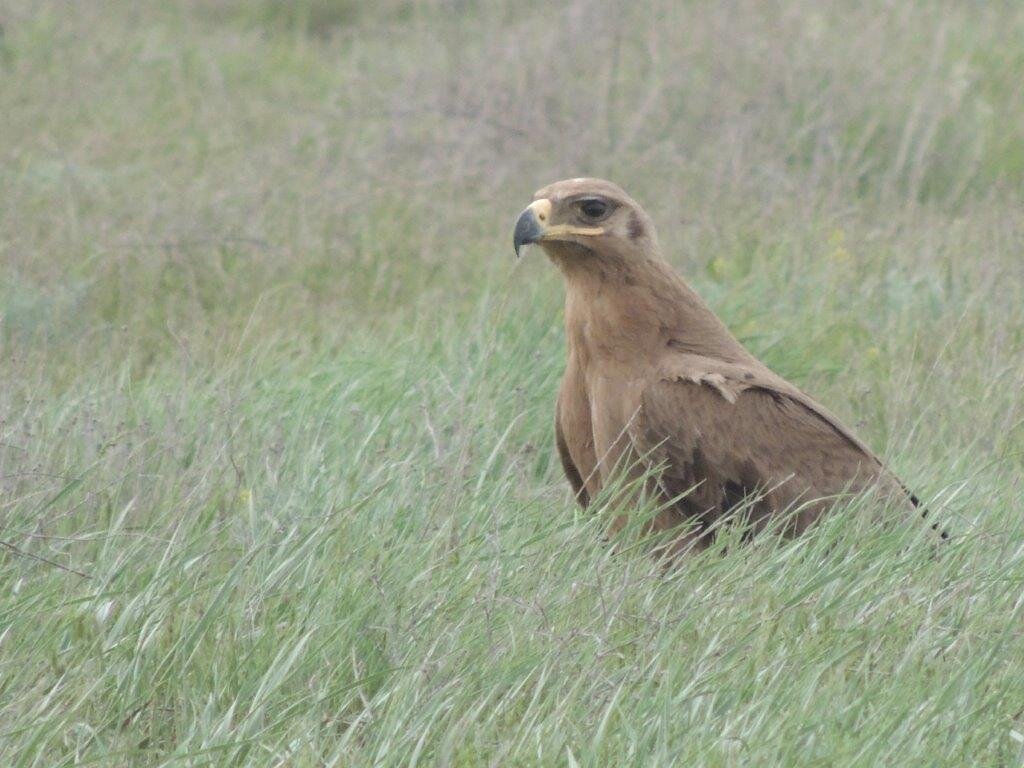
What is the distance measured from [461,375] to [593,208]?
0.82m

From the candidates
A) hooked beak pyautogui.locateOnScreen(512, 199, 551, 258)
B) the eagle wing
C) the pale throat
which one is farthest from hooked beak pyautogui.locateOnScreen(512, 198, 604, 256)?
the eagle wing

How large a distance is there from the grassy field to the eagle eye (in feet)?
2.06

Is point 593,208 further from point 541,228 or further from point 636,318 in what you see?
point 636,318

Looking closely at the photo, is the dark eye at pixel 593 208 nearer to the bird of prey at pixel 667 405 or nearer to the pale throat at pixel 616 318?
the bird of prey at pixel 667 405

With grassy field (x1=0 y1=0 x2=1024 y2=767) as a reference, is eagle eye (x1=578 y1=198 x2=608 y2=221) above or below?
above

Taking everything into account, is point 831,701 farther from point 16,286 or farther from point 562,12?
point 562,12

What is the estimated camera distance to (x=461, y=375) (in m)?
5.18

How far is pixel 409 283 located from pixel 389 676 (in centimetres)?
347

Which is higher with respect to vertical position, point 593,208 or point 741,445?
point 593,208

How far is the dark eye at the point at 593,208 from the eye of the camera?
458cm

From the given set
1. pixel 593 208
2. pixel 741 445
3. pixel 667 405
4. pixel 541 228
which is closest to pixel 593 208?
pixel 593 208

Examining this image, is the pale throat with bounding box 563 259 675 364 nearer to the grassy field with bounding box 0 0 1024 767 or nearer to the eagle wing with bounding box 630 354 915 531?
the eagle wing with bounding box 630 354 915 531

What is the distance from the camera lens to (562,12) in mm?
9188

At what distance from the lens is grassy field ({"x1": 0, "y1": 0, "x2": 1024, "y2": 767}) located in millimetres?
3156
